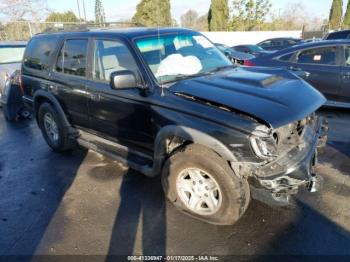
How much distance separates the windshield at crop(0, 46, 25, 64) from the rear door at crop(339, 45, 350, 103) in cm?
828

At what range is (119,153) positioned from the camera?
413cm

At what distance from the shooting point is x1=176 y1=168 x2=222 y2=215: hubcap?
3158mm

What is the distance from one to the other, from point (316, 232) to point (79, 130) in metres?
3.53

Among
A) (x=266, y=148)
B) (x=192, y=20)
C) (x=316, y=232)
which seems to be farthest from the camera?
(x=192, y=20)

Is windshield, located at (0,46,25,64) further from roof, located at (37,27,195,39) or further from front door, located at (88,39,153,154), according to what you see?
front door, located at (88,39,153,154)

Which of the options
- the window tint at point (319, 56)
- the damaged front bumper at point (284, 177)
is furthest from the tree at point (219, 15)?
the damaged front bumper at point (284, 177)

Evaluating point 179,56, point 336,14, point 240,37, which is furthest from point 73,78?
point 336,14

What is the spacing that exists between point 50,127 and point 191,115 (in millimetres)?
3362

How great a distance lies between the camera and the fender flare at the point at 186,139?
2.86 meters

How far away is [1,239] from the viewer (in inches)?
127

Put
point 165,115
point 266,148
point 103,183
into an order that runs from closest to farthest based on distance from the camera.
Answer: point 266,148 → point 165,115 → point 103,183

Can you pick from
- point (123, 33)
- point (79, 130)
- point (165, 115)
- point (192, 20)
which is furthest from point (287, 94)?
point (192, 20)

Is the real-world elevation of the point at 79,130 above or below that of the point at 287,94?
below

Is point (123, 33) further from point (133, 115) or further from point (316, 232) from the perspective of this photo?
point (316, 232)
